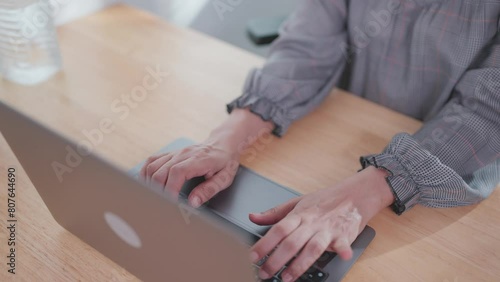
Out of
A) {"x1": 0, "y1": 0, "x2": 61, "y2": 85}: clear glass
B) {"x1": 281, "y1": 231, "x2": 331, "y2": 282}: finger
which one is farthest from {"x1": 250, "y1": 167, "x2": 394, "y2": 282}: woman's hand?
{"x1": 0, "y1": 0, "x2": 61, "y2": 85}: clear glass

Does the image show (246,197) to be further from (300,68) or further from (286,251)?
(300,68)

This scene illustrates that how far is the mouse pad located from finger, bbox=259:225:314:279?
69 mm

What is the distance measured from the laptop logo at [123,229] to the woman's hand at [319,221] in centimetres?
15

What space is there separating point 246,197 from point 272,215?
0.09 m

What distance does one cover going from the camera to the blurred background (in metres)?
1.69

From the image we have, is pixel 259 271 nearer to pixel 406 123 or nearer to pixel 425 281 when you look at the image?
pixel 425 281

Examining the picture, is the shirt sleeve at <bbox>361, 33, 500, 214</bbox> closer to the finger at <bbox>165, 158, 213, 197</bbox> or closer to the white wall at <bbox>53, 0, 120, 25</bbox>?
the finger at <bbox>165, 158, 213, 197</bbox>

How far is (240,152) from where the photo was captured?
3.32 feet

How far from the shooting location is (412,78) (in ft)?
3.79

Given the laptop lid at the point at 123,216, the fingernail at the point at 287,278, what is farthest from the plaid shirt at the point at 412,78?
the laptop lid at the point at 123,216

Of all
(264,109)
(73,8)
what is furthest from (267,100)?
(73,8)

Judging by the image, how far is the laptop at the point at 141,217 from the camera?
54 centimetres

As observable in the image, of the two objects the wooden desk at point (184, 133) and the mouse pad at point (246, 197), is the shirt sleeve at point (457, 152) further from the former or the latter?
the mouse pad at point (246, 197)

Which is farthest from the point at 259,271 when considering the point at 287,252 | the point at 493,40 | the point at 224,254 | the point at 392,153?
the point at 493,40
